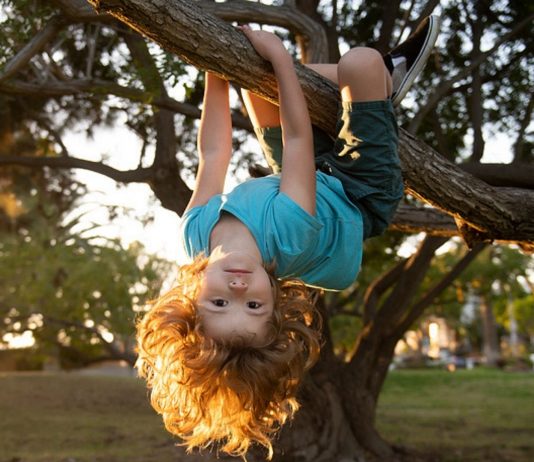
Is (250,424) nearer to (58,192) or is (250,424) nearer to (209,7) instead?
(209,7)

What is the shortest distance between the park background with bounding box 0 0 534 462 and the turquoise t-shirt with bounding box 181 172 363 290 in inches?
29.5

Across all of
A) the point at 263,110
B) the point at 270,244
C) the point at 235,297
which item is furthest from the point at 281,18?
the point at 235,297

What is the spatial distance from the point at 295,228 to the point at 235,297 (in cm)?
34

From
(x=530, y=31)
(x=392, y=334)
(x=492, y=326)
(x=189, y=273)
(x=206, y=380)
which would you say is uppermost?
(x=530, y=31)

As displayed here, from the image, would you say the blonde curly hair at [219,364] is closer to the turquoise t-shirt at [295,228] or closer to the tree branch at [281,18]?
the turquoise t-shirt at [295,228]

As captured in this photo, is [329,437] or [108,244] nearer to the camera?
[329,437]

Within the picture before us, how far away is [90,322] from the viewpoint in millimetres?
15711

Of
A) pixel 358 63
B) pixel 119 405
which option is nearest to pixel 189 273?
pixel 358 63

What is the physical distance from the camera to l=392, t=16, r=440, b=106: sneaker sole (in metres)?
3.36

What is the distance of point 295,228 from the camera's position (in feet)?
9.84

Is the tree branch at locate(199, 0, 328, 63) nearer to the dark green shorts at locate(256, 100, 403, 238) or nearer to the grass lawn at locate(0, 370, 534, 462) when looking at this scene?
the dark green shorts at locate(256, 100, 403, 238)

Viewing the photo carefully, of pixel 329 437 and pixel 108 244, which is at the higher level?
pixel 108 244

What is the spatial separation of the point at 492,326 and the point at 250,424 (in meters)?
37.5

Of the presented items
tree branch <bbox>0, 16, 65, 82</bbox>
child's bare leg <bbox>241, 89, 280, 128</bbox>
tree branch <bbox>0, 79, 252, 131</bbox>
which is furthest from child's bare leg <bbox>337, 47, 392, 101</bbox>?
tree branch <bbox>0, 79, 252, 131</bbox>
